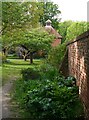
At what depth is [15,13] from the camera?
16.5 m

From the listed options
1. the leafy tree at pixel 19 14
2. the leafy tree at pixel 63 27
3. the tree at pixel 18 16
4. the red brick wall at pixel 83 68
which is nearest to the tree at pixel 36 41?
the tree at pixel 18 16

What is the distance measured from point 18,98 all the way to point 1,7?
23.6 ft

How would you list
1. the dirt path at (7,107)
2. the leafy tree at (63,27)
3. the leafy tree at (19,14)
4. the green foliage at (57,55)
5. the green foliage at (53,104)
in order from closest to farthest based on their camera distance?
1. the green foliage at (53,104)
2. the dirt path at (7,107)
3. the leafy tree at (19,14)
4. the green foliage at (57,55)
5. the leafy tree at (63,27)

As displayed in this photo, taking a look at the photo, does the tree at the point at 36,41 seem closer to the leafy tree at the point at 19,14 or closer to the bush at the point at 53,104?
the leafy tree at the point at 19,14

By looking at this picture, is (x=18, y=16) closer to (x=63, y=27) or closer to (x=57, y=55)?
(x=57, y=55)

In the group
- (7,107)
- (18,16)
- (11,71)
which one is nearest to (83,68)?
(7,107)

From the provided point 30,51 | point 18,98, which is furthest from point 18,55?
point 18,98

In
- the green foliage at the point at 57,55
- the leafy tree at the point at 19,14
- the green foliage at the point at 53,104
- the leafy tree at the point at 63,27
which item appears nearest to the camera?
the green foliage at the point at 53,104

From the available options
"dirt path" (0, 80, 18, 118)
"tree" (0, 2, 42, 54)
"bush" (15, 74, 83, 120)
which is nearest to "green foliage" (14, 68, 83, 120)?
"bush" (15, 74, 83, 120)

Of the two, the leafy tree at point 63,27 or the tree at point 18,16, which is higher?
the leafy tree at point 63,27

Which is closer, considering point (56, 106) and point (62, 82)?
point (56, 106)

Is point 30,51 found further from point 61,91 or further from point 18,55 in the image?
point 61,91

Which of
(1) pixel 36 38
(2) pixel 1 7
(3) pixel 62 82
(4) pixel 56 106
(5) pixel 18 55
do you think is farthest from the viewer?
(5) pixel 18 55

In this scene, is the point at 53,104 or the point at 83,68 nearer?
the point at 53,104
